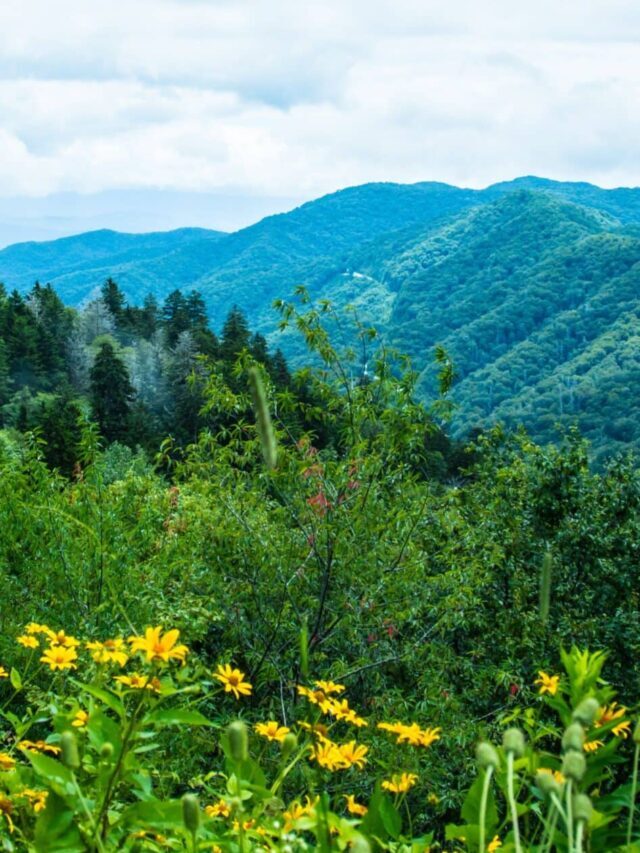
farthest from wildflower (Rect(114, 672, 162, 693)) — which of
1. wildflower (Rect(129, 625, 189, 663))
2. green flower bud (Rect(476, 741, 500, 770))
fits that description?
green flower bud (Rect(476, 741, 500, 770))

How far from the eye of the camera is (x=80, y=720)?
175cm

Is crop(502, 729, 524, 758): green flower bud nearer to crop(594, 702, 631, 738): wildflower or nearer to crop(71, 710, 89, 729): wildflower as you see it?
crop(594, 702, 631, 738): wildflower

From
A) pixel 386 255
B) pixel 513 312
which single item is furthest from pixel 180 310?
pixel 386 255

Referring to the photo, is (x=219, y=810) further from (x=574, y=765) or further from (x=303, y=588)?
(x=303, y=588)

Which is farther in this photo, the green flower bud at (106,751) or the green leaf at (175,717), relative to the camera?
the green leaf at (175,717)

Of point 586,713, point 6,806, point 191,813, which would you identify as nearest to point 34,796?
point 6,806

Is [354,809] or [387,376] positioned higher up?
[387,376]

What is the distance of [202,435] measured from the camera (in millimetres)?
7199

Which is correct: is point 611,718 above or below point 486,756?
below

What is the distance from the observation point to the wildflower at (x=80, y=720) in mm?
1734

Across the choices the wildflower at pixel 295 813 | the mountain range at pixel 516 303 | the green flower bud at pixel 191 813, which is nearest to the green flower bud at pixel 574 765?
the green flower bud at pixel 191 813

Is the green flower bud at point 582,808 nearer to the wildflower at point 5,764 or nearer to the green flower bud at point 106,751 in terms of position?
the green flower bud at point 106,751

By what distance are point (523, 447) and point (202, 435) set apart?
5.37m

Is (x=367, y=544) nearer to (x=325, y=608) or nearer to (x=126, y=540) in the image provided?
(x=325, y=608)
